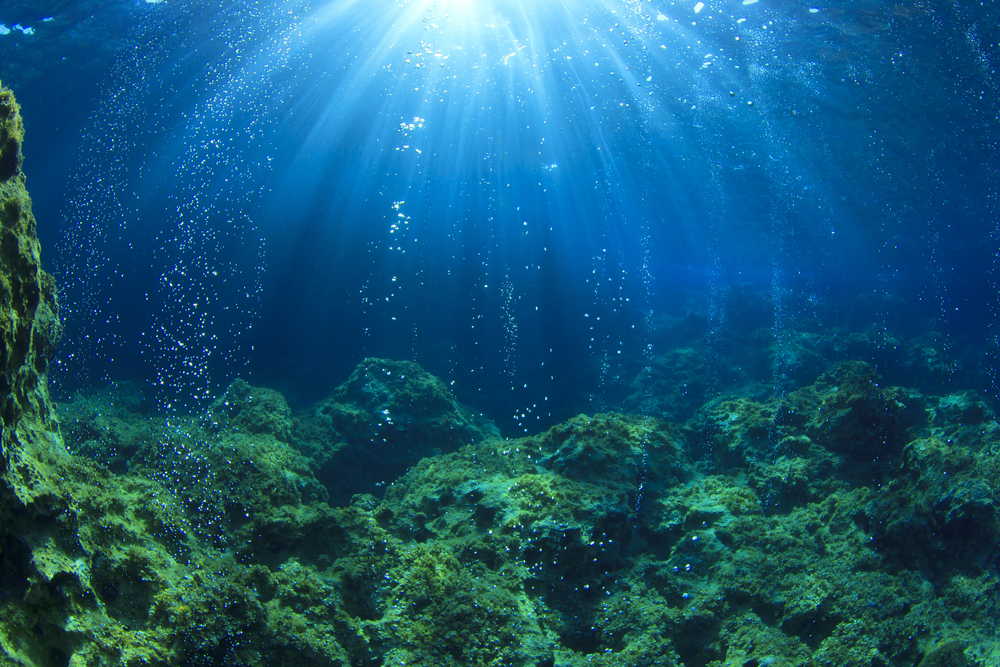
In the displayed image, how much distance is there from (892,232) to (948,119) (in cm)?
1835

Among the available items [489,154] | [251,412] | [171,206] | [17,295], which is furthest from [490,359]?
[171,206]

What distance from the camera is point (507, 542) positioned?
4.25 meters

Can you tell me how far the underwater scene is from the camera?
318 cm

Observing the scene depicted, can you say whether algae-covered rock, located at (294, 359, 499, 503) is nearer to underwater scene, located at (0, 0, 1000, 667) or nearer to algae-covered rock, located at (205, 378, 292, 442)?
underwater scene, located at (0, 0, 1000, 667)

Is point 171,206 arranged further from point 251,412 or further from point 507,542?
point 507,542

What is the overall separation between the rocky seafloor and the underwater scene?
1.2 inches

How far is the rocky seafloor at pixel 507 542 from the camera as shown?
2.58 metres

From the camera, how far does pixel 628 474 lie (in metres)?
5.43

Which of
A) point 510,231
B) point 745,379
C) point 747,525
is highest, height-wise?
point 510,231

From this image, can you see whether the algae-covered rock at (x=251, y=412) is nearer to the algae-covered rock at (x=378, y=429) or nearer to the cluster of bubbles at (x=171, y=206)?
the algae-covered rock at (x=378, y=429)

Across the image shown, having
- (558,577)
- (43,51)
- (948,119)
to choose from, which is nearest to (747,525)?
(558,577)

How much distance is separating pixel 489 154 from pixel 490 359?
18974 millimetres

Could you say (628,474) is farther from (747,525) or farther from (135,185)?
(135,185)

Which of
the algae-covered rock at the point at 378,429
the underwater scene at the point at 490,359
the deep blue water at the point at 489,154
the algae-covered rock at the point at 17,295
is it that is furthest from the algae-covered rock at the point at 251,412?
the deep blue water at the point at 489,154
